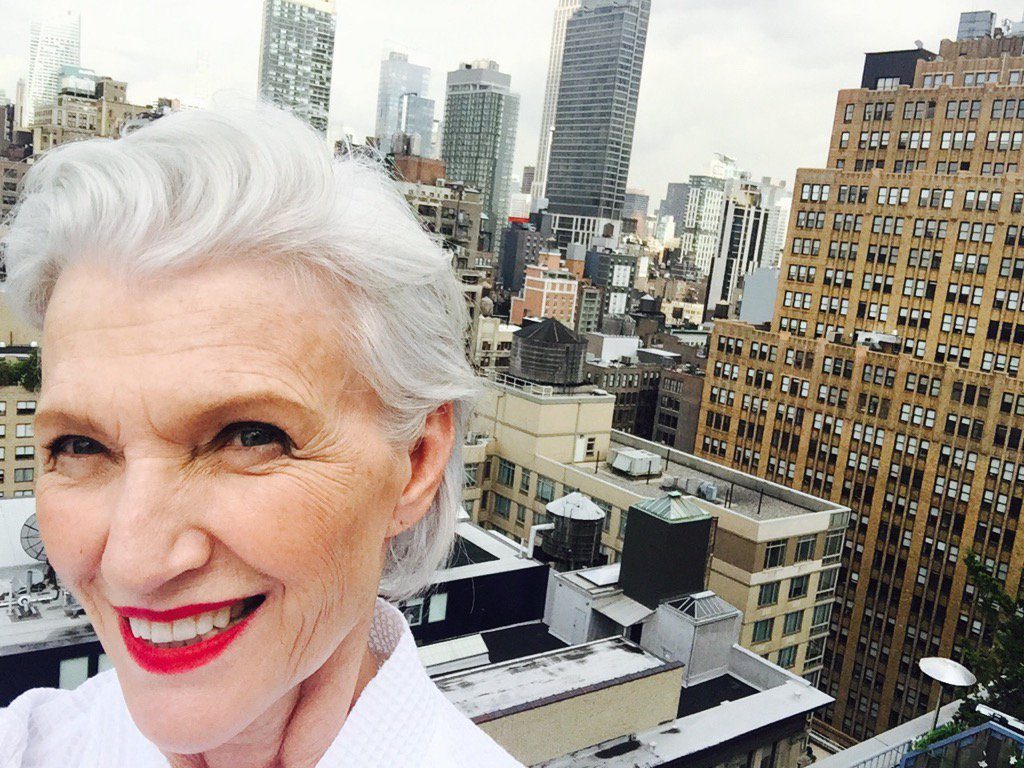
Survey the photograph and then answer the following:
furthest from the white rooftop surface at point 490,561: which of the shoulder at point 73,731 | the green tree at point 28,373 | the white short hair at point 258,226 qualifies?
the green tree at point 28,373

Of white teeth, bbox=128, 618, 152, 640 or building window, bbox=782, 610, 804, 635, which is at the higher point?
white teeth, bbox=128, 618, 152, 640

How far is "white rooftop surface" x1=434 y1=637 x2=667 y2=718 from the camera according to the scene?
15.4 metres

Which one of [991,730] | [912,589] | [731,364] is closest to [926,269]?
[731,364]

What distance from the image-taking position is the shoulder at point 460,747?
8.87 ft

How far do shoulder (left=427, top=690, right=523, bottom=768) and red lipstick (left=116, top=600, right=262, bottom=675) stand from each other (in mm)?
787

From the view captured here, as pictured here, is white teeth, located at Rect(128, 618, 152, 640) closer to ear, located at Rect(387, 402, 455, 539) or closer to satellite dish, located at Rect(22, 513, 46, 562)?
ear, located at Rect(387, 402, 455, 539)

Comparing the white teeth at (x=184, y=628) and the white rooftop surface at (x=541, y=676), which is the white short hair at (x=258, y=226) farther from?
the white rooftop surface at (x=541, y=676)

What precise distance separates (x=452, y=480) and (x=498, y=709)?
1300 cm

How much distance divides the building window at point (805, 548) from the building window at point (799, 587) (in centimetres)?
75

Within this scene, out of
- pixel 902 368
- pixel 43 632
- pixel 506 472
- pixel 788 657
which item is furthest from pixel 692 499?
pixel 902 368

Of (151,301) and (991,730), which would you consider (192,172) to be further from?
(991,730)

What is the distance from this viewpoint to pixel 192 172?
88.5 inches

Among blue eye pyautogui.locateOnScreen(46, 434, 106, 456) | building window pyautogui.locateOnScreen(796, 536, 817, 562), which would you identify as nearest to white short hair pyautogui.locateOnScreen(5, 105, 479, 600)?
blue eye pyautogui.locateOnScreen(46, 434, 106, 456)

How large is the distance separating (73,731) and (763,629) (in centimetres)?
3100
